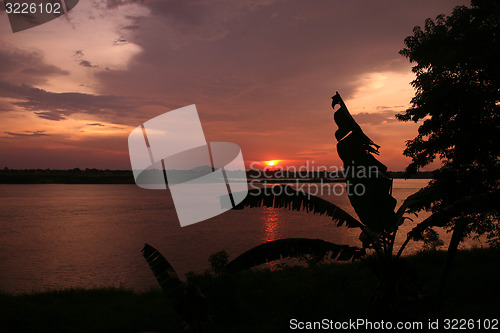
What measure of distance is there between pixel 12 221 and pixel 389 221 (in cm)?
5206

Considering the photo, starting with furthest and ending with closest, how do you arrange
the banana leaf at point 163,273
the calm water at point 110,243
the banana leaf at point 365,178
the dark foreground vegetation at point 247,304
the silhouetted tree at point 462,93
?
the calm water at point 110,243 → the silhouetted tree at point 462,93 → the dark foreground vegetation at point 247,304 → the banana leaf at point 365,178 → the banana leaf at point 163,273

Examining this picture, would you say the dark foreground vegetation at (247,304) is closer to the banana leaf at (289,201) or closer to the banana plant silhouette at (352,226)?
the banana plant silhouette at (352,226)

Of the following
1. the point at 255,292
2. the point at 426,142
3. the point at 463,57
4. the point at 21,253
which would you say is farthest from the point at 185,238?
the point at 463,57

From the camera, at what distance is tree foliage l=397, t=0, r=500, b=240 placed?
11.0 meters

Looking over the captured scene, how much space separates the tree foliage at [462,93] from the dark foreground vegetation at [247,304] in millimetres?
2497

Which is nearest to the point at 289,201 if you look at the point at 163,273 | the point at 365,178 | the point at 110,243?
the point at 365,178

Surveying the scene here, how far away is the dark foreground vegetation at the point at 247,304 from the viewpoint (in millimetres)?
9812

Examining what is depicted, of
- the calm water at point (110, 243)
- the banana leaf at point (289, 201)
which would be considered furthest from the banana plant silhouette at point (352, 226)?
the calm water at point (110, 243)

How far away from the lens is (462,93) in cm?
1141

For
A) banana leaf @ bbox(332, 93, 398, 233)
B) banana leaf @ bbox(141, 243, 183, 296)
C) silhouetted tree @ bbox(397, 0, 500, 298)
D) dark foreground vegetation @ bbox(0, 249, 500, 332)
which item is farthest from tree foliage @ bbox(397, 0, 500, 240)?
banana leaf @ bbox(141, 243, 183, 296)

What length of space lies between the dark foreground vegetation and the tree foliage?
250 centimetres

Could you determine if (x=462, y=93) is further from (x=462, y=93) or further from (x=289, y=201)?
(x=289, y=201)

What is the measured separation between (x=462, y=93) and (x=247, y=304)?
996 cm

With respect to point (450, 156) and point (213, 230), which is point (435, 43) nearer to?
point (450, 156)
